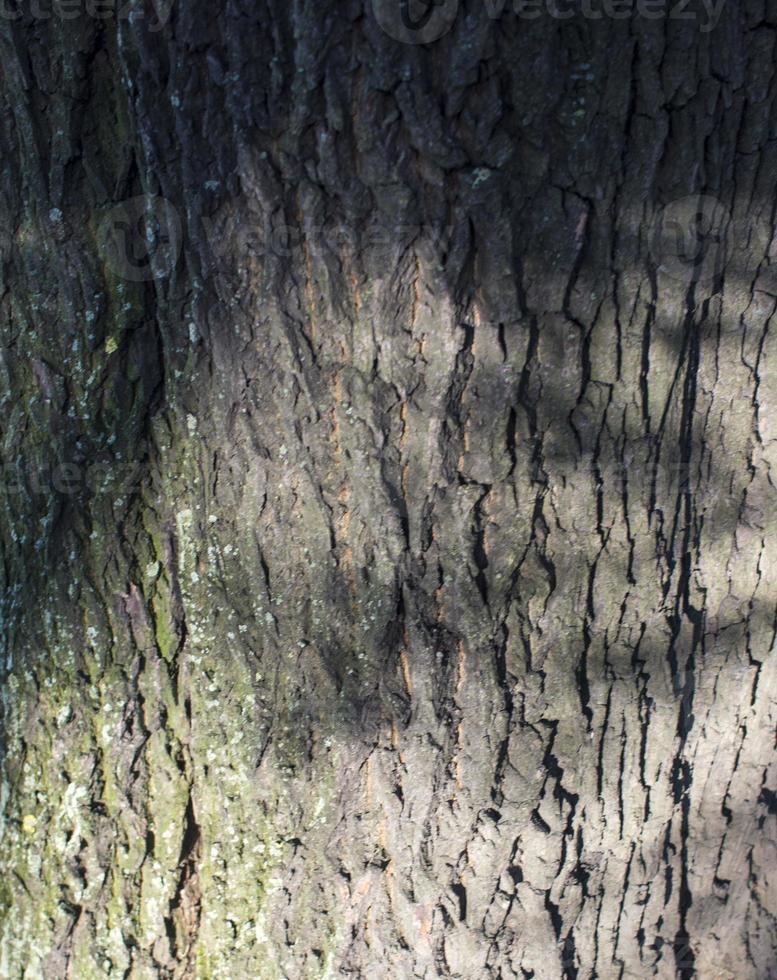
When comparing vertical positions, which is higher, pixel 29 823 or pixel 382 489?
pixel 382 489

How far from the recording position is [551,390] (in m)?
1.51

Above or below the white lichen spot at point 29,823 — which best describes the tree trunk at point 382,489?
above

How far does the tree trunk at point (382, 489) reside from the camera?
139cm

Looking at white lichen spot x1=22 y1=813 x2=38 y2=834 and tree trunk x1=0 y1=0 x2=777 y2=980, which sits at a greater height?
tree trunk x1=0 y1=0 x2=777 y2=980

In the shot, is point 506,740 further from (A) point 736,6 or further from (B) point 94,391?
(A) point 736,6

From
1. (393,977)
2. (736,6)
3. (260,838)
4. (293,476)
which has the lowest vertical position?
(393,977)

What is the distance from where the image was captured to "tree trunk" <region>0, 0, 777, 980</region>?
1.39 m

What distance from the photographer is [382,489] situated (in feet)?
5.10

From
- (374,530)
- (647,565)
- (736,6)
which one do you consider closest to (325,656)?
(374,530)

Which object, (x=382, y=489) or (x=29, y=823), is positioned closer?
(x=382, y=489)

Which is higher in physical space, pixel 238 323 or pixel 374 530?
pixel 238 323

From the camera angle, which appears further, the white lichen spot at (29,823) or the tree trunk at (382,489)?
the white lichen spot at (29,823)

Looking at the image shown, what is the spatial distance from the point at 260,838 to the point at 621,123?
4.70 ft

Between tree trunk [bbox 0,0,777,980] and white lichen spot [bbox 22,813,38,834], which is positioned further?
white lichen spot [bbox 22,813,38,834]
